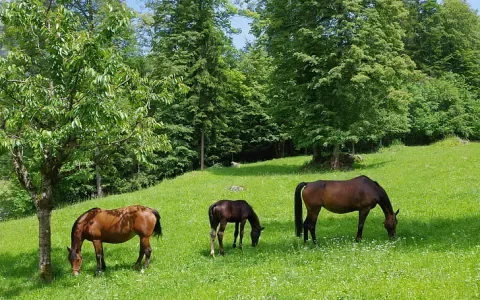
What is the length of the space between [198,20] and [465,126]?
3551 cm

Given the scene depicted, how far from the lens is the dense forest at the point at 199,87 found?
10.6 metres

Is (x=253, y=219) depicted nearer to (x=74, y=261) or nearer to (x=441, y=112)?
(x=74, y=261)

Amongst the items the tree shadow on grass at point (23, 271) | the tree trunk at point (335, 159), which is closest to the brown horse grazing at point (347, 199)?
the tree shadow on grass at point (23, 271)

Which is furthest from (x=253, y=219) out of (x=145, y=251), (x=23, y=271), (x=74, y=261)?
(x=23, y=271)

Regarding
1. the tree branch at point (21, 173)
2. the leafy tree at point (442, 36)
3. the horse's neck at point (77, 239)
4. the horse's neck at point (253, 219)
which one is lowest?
the horse's neck at point (77, 239)

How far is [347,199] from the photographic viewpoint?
41.4 ft

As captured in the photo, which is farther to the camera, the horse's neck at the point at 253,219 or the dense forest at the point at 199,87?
the horse's neck at the point at 253,219

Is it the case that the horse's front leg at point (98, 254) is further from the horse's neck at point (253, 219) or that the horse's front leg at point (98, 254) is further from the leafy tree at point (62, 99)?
the horse's neck at point (253, 219)

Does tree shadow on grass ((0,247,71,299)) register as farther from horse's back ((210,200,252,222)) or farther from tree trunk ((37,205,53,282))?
horse's back ((210,200,252,222))

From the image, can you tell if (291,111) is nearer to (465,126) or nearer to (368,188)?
(368,188)

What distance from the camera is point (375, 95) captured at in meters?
28.2

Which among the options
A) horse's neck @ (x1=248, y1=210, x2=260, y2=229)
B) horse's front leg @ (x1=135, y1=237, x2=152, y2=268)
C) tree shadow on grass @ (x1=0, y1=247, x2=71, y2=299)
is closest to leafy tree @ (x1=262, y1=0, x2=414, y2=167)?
horse's neck @ (x1=248, y1=210, x2=260, y2=229)

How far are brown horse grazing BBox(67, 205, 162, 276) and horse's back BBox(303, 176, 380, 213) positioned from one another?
5.11 metres

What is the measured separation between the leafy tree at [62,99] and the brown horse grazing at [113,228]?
Result: 36.3 inches
